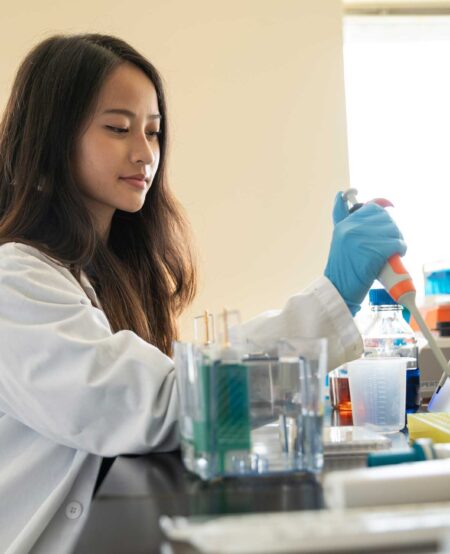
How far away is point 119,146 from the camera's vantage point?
1.40 metres

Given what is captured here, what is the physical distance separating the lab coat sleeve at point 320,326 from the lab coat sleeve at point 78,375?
17 cm

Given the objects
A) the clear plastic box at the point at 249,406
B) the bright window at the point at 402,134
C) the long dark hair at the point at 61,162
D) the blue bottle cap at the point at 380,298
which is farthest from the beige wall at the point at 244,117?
the clear plastic box at the point at 249,406

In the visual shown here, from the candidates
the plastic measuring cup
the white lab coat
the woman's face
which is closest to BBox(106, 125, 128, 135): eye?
the woman's face

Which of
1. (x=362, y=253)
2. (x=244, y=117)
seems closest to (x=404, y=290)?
(x=362, y=253)

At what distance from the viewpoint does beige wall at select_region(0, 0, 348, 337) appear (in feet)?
9.57

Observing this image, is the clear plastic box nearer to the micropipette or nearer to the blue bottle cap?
the micropipette

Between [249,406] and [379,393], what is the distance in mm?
513

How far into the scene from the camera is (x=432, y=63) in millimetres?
3193

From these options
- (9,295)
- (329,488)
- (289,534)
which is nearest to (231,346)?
(329,488)

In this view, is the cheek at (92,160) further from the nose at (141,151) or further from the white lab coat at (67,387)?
the white lab coat at (67,387)

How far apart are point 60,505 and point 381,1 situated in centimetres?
270

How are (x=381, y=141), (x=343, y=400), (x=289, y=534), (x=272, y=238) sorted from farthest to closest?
(x=381, y=141)
(x=272, y=238)
(x=343, y=400)
(x=289, y=534)

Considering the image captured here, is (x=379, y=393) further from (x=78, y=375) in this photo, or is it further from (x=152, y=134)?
(x=152, y=134)

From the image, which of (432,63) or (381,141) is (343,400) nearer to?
(381,141)
